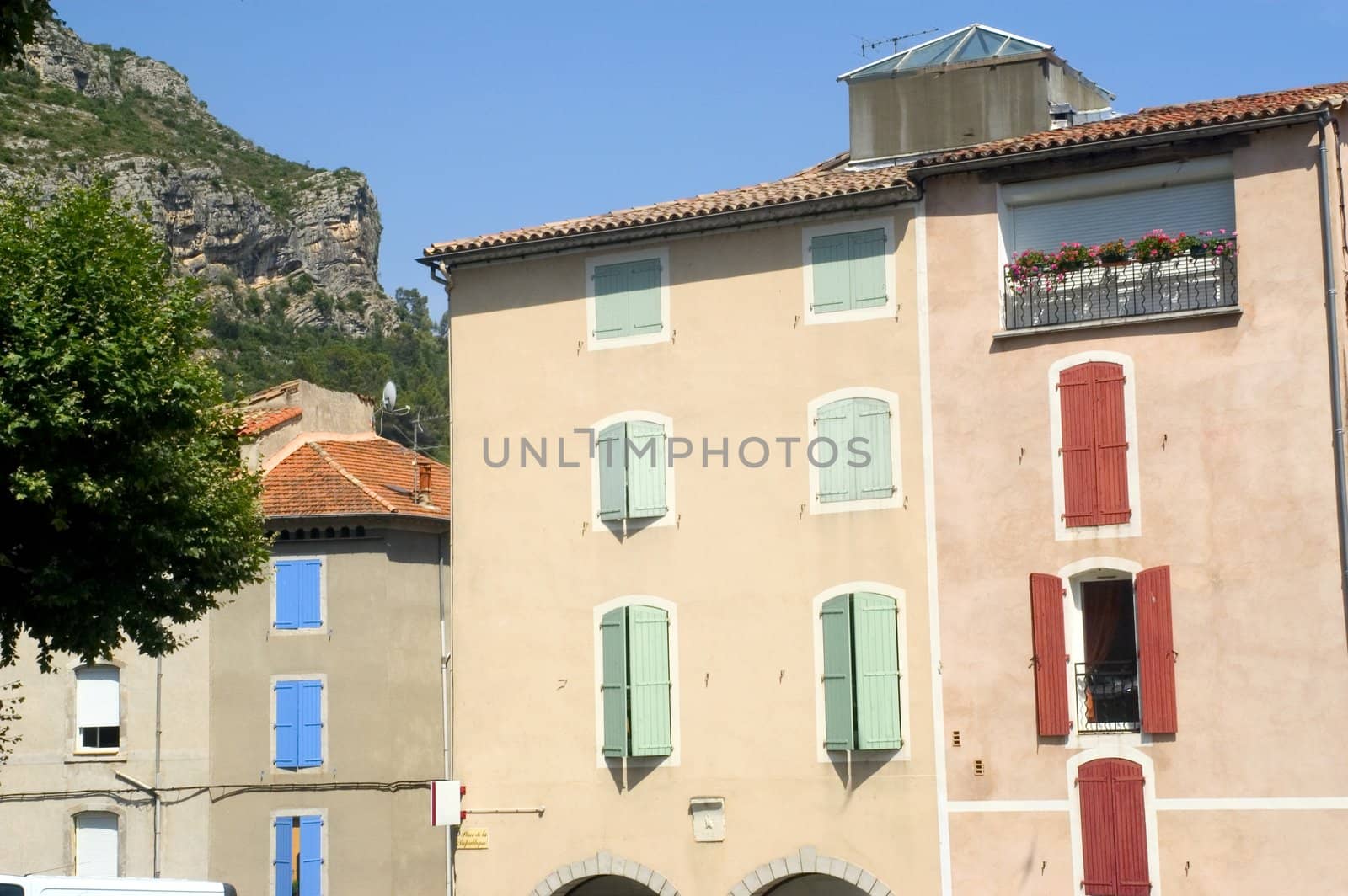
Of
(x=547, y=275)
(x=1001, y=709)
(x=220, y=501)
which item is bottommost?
(x=1001, y=709)

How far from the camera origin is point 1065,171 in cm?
2491

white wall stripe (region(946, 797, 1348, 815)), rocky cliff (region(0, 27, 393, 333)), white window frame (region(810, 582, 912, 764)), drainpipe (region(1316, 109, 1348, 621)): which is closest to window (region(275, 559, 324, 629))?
white window frame (region(810, 582, 912, 764))

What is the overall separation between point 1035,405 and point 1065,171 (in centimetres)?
314

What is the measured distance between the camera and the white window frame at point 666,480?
26.6 metres

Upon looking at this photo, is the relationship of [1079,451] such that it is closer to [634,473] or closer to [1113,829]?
[1113,829]

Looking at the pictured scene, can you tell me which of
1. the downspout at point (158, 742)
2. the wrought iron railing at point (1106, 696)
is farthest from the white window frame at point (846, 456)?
the downspout at point (158, 742)

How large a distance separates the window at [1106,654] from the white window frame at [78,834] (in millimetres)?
17550

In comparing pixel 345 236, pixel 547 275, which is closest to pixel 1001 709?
pixel 547 275

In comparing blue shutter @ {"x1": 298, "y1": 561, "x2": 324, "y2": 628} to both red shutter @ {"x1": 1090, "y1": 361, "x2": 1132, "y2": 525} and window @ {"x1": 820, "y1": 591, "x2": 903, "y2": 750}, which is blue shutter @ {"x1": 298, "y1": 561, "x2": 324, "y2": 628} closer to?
window @ {"x1": 820, "y1": 591, "x2": 903, "y2": 750}

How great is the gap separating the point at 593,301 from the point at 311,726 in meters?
10.1

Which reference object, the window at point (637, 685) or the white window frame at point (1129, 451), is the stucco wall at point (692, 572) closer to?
the window at point (637, 685)

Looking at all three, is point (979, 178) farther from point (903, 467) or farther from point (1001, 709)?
point (1001, 709)

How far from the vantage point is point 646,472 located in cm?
2670

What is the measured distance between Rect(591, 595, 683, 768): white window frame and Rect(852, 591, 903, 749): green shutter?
2.64 meters
